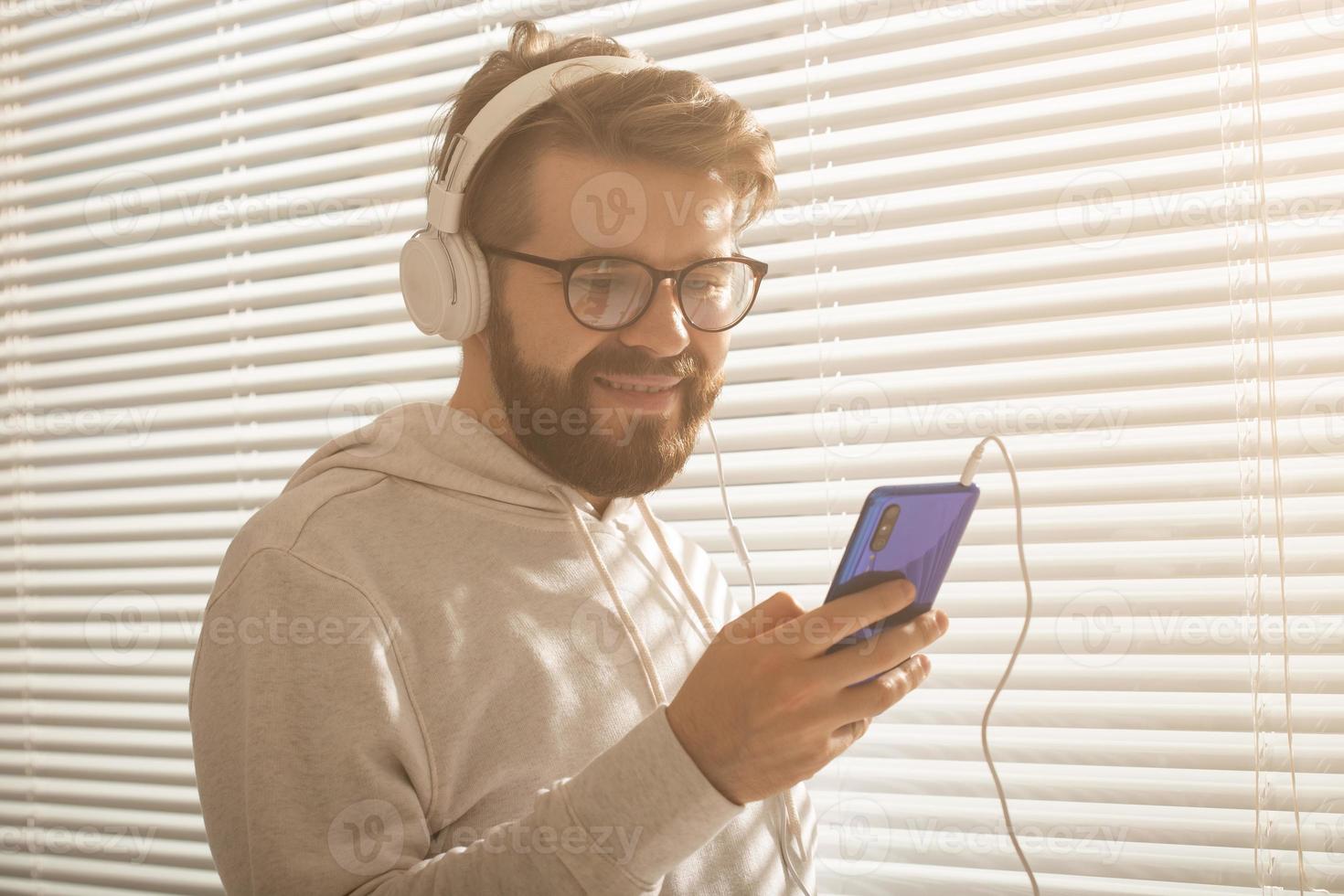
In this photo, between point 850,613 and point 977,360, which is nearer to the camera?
point 850,613

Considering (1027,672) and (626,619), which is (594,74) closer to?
(626,619)

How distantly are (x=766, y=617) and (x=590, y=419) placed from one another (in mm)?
286

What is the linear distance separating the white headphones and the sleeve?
285 mm

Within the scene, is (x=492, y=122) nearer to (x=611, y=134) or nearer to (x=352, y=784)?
(x=611, y=134)

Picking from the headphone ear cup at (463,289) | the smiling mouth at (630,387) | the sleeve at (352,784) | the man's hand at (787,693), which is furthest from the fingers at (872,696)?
the headphone ear cup at (463,289)

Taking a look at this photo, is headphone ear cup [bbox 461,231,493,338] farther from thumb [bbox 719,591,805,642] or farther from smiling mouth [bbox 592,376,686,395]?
thumb [bbox 719,591,805,642]

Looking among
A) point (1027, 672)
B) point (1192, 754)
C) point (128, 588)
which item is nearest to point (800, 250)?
point (1027, 672)

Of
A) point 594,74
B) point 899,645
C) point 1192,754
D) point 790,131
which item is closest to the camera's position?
point 899,645

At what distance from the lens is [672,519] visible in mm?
1356

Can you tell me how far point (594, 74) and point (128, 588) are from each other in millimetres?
1203

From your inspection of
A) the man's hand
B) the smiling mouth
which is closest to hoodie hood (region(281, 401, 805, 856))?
the smiling mouth

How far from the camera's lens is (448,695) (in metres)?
0.90

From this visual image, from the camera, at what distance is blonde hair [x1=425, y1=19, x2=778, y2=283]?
1.00m

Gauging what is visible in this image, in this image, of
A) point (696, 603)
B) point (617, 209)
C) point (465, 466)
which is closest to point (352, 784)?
point (465, 466)
